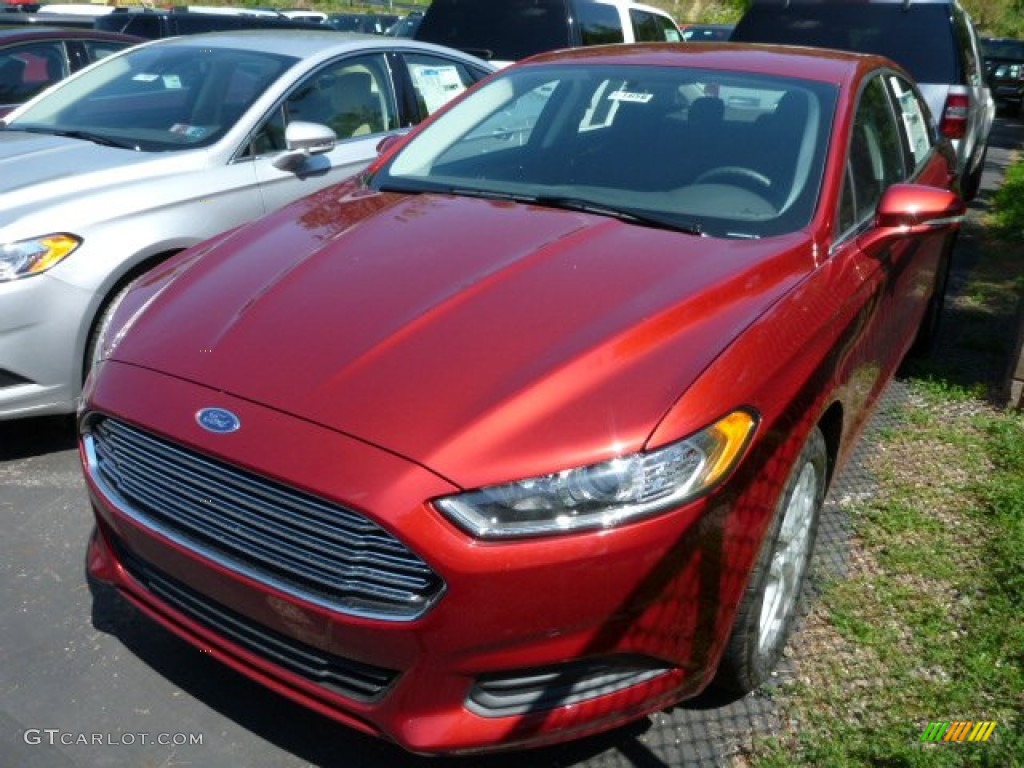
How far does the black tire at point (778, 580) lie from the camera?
245 cm

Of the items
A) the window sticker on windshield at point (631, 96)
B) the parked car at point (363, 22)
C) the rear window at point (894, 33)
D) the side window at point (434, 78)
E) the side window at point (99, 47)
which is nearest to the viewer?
the window sticker on windshield at point (631, 96)

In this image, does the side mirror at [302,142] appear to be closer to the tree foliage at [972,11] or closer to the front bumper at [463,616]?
the front bumper at [463,616]

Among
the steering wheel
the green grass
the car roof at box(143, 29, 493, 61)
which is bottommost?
the green grass

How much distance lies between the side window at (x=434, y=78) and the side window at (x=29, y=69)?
9.69 ft

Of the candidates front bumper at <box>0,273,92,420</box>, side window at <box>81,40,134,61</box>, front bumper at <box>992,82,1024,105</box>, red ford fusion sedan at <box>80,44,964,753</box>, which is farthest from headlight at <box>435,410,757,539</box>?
front bumper at <box>992,82,1024,105</box>

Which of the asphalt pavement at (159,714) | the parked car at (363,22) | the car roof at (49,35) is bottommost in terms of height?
the asphalt pavement at (159,714)

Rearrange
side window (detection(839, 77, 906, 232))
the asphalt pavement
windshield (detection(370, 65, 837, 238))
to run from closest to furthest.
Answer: the asphalt pavement → windshield (detection(370, 65, 837, 238)) → side window (detection(839, 77, 906, 232))

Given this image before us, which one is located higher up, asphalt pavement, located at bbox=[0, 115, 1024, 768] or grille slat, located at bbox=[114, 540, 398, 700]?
grille slat, located at bbox=[114, 540, 398, 700]

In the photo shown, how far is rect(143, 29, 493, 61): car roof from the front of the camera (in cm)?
521

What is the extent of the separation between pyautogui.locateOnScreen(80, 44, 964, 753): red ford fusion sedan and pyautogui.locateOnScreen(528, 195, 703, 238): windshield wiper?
0.04 ft

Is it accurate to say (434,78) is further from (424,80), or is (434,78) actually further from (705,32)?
(705,32)

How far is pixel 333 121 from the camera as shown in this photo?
5.30 m

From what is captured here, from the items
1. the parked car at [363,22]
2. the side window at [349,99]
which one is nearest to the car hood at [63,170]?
the side window at [349,99]

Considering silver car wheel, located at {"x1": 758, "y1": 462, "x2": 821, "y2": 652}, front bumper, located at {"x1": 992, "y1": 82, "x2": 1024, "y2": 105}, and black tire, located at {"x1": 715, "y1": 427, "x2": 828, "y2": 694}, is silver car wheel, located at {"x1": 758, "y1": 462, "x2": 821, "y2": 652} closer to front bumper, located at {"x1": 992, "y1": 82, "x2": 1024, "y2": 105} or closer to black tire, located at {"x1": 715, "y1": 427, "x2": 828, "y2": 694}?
black tire, located at {"x1": 715, "y1": 427, "x2": 828, "y2": 694}
